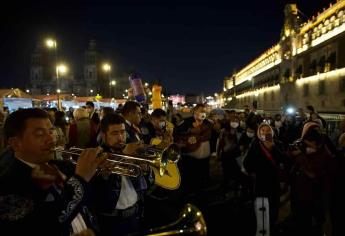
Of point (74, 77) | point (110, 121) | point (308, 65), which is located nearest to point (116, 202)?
point (110, 121)

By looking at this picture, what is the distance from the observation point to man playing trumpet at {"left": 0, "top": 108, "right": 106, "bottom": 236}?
1.87 metres

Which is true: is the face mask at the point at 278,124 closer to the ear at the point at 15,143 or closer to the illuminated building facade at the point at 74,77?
the ear at the point at 15,143

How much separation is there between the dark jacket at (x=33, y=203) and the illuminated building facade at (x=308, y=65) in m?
24.9

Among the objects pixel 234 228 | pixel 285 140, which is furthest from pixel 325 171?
pixel 285 140

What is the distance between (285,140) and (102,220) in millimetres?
11167

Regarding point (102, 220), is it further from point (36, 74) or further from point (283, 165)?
point (36, 74)

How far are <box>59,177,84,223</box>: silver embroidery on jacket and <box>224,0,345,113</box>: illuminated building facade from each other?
2481 centimetres

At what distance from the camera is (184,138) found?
8180 mm

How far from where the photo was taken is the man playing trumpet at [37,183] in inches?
73.5

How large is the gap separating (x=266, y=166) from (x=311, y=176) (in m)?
0.69

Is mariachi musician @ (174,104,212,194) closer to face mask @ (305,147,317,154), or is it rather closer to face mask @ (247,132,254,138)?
face mask @ (247,132,254,138)

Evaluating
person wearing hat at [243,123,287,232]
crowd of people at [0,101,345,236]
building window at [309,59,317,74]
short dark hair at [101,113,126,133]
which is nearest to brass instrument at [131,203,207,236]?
crowd of people at [0,101,345,236]

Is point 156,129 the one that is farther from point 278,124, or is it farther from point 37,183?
point 278,124

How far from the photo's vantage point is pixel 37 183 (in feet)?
6.77
